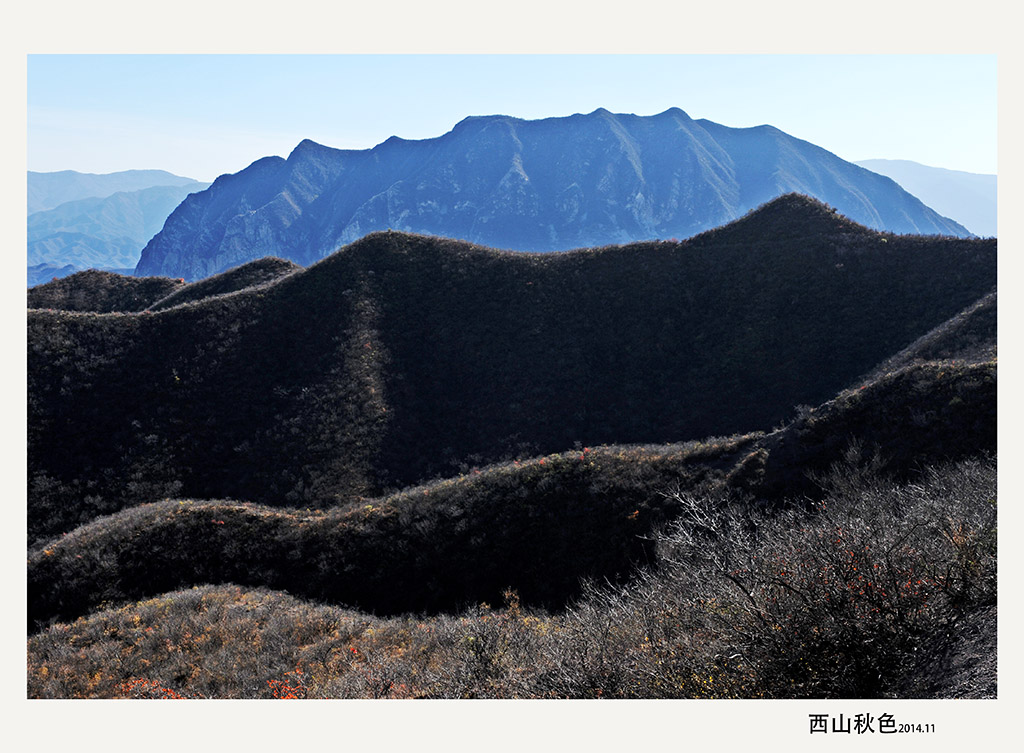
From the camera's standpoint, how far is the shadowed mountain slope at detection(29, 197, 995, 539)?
97.1 ft

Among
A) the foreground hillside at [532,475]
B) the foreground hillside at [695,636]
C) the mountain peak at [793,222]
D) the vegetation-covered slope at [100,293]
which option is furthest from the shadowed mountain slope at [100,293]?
the mountain peak at [793,222]

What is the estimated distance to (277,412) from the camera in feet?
108

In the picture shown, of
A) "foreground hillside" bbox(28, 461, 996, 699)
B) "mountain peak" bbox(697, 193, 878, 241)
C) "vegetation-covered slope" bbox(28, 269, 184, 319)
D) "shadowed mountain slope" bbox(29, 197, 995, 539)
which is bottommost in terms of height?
"foreground hillside" bbox(28, 461, 996, 699)

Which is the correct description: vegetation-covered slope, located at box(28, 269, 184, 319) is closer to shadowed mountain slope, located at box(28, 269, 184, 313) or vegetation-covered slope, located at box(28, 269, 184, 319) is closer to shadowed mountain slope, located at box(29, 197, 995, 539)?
shadowed mountain slope, located at box(28, 269, 184, 313)

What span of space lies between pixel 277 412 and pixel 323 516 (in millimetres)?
13052

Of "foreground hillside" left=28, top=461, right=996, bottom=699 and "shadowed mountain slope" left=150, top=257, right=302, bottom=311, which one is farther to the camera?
"shadowed mountain slope" left=150, top=257, right=302, bottom=311

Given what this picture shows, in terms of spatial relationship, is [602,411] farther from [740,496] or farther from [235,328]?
[235,328]

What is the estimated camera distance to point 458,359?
3809 cm

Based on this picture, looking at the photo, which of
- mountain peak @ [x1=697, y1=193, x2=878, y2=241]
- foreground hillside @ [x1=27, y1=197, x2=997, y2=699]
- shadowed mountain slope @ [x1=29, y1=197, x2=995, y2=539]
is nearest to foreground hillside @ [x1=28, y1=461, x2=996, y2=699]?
foreground hillside @ [x1=27, y1=197, x2=997, y2=699]

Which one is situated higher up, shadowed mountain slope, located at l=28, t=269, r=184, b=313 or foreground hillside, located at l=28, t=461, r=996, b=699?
shadowed mountain slope, located at l=28, t=269, r=184, b=313

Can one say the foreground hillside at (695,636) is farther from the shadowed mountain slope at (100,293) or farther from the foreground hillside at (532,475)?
the shadowed mountain slope at (100,293)

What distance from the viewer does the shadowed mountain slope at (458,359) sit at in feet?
97.1

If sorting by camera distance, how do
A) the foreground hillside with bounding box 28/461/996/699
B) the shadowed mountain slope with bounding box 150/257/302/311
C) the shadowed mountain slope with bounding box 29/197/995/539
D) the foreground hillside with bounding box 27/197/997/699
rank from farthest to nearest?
the shadowed mountain slope with bounding box 150/257/302/311, the shadowed mountain slope with bounding box 29/197/995/539, the foreground hillside with bounding box 27/197/997/699, the foreground hillside with bounding box 28/461/996/699

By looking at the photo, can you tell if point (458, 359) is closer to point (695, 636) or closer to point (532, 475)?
point (532, 475)
